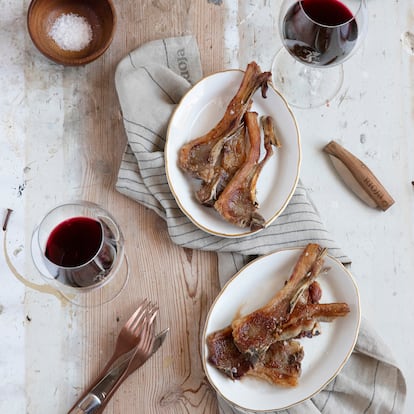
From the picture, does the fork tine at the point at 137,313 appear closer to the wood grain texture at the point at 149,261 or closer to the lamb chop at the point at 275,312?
the wood grain texture at the point at 149,261

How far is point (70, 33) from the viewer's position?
1.30 m

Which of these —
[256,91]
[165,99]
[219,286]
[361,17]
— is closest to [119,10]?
[165,99]

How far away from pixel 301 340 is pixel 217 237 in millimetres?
249

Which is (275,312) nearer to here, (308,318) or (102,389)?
(308,318)

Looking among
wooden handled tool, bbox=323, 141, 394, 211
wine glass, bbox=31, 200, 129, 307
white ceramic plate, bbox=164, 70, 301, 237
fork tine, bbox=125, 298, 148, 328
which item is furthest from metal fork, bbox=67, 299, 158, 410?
wooden handled tool, bbox=323, 141, 394, 211

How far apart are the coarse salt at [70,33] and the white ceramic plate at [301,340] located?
53 centimetres

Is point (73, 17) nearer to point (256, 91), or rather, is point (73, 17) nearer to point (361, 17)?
point (256, 91)

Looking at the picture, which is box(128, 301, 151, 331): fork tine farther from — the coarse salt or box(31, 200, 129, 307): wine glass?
the coarse salt

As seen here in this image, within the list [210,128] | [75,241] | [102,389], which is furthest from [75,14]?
[102,389]

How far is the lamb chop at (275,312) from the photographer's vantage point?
1.21 meters

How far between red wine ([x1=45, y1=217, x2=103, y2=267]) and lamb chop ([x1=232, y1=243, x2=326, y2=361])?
298 mm

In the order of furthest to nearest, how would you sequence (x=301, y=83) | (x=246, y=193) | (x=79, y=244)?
(x=301, y=83) < (x=246, y=193) < (x=79, y=244)

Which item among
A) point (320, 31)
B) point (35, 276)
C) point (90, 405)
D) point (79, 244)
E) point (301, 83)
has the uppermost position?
point (320, 31)

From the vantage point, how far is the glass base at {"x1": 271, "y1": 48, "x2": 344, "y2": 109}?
1.36 meters
